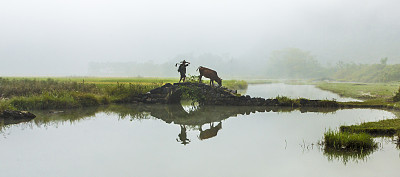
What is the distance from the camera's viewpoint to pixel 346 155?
7730 mm

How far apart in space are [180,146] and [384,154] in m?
5.39

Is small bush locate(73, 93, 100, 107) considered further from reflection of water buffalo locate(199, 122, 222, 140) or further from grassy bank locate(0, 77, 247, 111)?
reflection of water buffalo locate(199, 122, 222, 140)

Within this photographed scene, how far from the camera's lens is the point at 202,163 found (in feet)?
23.4

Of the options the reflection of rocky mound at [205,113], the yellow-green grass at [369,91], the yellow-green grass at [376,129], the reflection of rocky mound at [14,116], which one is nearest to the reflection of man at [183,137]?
the reflection of rocky mound at [205,113]

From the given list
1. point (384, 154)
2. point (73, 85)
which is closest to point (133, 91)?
point (73, 85)

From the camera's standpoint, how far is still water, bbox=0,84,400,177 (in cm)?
670

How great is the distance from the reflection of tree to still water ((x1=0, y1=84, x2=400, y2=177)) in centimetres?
2

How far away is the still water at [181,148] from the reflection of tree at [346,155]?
2 centimetres

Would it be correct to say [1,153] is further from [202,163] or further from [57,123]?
[202,163]

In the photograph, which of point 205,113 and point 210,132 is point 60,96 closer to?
point 205,113

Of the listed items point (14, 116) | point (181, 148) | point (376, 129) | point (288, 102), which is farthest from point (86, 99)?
point (376, 129)

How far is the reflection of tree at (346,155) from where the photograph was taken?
7389 millimetres

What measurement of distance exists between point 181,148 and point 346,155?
4.35 meters

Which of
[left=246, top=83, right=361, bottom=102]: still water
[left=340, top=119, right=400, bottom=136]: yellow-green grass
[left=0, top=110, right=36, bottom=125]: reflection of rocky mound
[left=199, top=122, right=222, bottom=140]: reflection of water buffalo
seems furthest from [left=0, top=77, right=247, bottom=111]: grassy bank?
[left=340, top=119, right=400, bottom=136]: yellow-green grass
